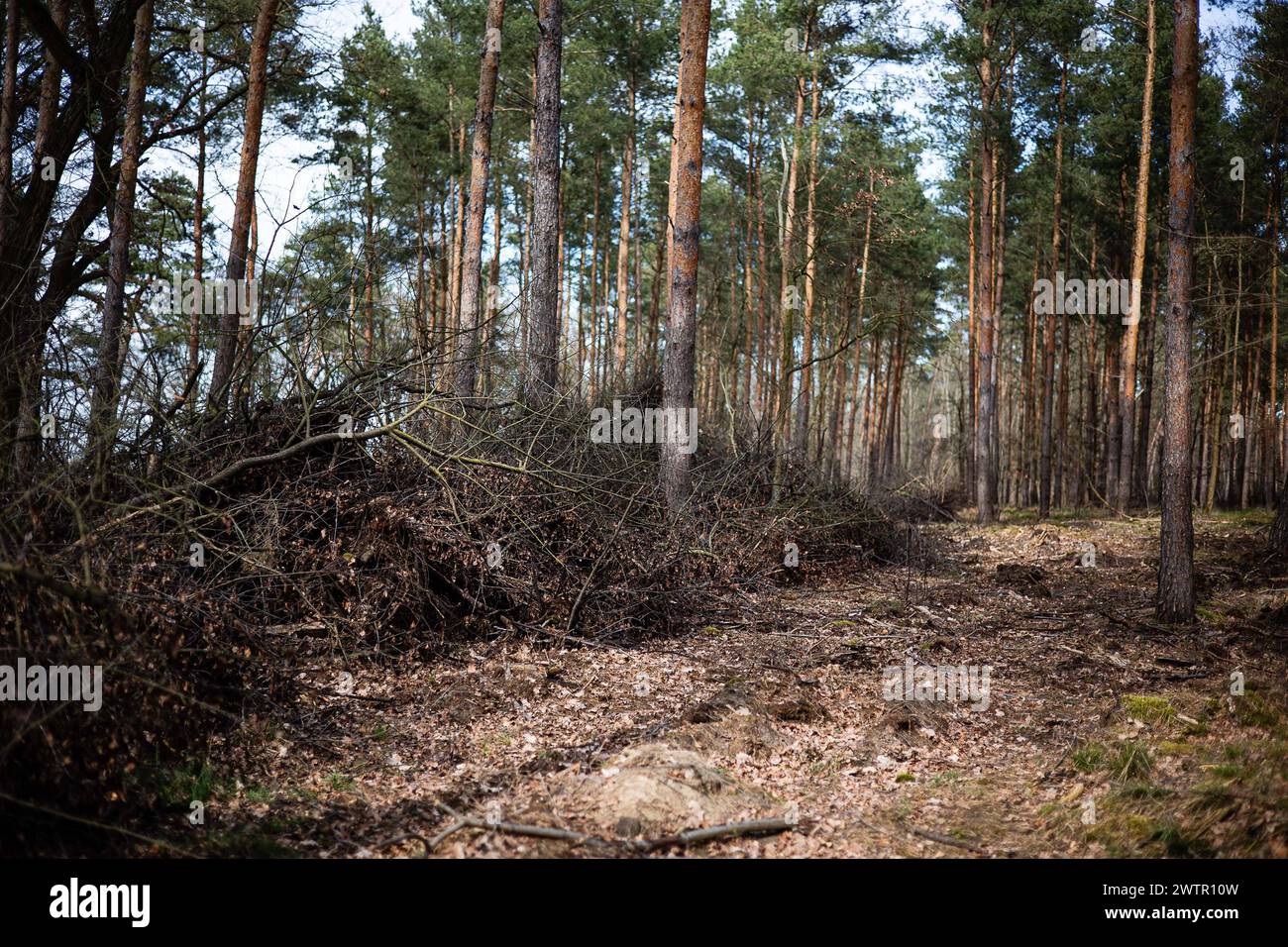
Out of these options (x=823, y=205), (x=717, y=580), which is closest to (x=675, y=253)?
(x=717, y=580)

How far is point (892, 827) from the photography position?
14.1 feet

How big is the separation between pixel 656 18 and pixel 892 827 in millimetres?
22387

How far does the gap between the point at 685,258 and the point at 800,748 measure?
622cm

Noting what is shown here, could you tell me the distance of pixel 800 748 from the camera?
5.40 meters

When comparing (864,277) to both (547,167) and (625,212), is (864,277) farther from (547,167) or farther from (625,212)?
(547,167)

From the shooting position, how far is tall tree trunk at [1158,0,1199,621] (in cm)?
754

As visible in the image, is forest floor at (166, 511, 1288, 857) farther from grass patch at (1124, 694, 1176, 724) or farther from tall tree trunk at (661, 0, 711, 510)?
tall tree trunk at (661, 0, 711, 510)

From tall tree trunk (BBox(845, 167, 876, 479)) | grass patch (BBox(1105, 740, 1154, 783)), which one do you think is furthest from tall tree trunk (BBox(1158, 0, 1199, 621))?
tall tree trunk (BBox(845, 167, 876, 479))

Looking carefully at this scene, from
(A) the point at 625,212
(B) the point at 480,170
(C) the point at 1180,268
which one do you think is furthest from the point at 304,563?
(A) the point at 625,212

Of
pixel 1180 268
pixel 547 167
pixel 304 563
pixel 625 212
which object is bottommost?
pixel 304 563

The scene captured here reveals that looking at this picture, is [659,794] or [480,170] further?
[480,170]

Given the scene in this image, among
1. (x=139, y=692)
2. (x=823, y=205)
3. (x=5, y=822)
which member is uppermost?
(x=823, y=205)

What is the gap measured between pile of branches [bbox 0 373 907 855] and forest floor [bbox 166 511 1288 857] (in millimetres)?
376

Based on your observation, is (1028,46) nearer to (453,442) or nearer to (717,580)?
(717,580)
